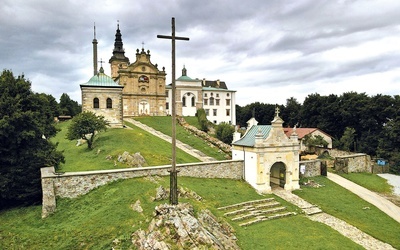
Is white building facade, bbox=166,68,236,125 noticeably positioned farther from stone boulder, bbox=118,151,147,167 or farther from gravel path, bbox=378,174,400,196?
gravel path, bbox=378,174,400,196

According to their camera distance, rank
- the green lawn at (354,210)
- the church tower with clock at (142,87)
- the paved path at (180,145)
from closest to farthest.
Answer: the green lawn at (354,210), the paved path at (180,145), the church tower with clock at (142,87)

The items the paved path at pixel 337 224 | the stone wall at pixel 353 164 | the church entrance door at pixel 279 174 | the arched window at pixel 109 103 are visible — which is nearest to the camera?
the paved path at pixel 337 224

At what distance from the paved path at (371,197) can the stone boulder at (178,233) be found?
49.9ft

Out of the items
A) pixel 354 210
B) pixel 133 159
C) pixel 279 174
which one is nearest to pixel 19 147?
pixel 133 159

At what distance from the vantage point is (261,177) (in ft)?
72.7

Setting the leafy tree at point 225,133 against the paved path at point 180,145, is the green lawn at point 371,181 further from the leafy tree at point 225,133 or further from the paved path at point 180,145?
the paved path at point 180,145

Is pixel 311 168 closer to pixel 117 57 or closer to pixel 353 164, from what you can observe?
pixel 353 164

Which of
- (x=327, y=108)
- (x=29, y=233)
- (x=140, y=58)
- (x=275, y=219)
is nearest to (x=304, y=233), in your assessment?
(x=275, y=219)

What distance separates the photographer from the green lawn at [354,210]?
17.2 meters

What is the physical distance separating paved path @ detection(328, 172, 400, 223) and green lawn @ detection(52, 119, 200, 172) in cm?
1494

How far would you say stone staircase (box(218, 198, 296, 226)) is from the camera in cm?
1675

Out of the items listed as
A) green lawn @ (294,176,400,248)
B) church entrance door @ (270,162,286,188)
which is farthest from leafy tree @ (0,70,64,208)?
green lawn @ (294,176,400,248)

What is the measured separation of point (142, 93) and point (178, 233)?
4068 centimetres

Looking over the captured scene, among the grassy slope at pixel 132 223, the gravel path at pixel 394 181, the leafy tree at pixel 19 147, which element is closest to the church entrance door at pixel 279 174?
the grassy slope at pixel 132 223
